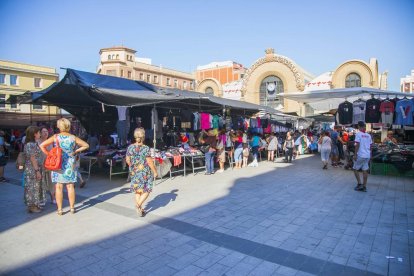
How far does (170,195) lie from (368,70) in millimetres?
25214

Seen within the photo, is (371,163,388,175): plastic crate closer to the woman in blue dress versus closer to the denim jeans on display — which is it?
the denim jeans on display

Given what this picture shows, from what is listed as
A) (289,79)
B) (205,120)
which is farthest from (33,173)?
(289,79)

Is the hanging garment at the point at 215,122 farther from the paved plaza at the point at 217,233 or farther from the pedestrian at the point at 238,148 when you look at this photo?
the paved plaza at the point at 217,233

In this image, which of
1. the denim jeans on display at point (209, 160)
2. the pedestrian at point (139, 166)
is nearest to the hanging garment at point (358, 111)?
the denim jeans on display at point (209, 160)

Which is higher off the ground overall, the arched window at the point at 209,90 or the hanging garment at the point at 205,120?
the arched window at the point at 209,90

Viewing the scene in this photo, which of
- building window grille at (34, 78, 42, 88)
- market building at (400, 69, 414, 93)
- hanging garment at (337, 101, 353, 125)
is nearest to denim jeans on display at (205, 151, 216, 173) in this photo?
hanging garment at (337, 101, 353, 125)

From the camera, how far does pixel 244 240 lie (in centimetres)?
394

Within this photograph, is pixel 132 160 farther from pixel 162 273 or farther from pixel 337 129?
pixel 337 129

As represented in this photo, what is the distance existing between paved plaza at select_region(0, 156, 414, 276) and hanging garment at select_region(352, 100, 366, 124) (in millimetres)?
3408

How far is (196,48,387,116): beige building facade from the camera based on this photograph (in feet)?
83.3

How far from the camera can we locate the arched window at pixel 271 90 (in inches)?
1128

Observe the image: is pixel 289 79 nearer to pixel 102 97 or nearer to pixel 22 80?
pixel 102 97

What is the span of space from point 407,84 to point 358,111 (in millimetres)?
81821

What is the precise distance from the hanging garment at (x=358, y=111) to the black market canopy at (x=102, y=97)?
14.2 feet
